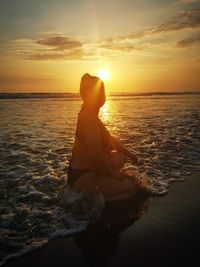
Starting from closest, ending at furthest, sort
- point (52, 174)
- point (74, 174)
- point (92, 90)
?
1. point (92, 90)
2. point (74, 174)
3. point (52, 174)

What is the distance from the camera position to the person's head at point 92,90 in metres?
6.24

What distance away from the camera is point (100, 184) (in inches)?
256

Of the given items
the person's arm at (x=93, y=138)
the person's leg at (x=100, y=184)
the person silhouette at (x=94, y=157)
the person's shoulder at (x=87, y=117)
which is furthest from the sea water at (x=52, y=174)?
the person's shoulder at (x=87, y=117)

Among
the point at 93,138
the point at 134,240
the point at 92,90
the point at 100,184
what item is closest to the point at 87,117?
the point at 93,138

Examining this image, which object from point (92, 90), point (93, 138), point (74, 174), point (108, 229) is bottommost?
point (108, 229)

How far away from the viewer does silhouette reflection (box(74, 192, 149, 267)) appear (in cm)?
484

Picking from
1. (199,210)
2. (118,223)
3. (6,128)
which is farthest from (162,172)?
(6,128)

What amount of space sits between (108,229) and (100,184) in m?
1.08

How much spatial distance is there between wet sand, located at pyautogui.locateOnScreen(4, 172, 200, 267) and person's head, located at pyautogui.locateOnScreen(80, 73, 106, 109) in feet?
6.44

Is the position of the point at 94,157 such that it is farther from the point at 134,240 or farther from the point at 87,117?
the point at 134,240

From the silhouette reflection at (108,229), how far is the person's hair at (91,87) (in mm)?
2074

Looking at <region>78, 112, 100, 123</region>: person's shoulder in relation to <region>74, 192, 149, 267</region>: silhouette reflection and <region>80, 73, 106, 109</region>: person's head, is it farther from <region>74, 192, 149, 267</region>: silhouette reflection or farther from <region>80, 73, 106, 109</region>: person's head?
<region>74, 192, 149, 267</region>: silhouette reflection

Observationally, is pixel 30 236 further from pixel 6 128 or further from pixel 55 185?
pixel 6 128

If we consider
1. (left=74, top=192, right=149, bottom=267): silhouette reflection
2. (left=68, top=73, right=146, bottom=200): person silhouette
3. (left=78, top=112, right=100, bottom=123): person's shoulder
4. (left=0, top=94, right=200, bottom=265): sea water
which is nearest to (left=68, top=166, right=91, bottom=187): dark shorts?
(left=68, top=73, right=146, bottom=200): person silhouette
